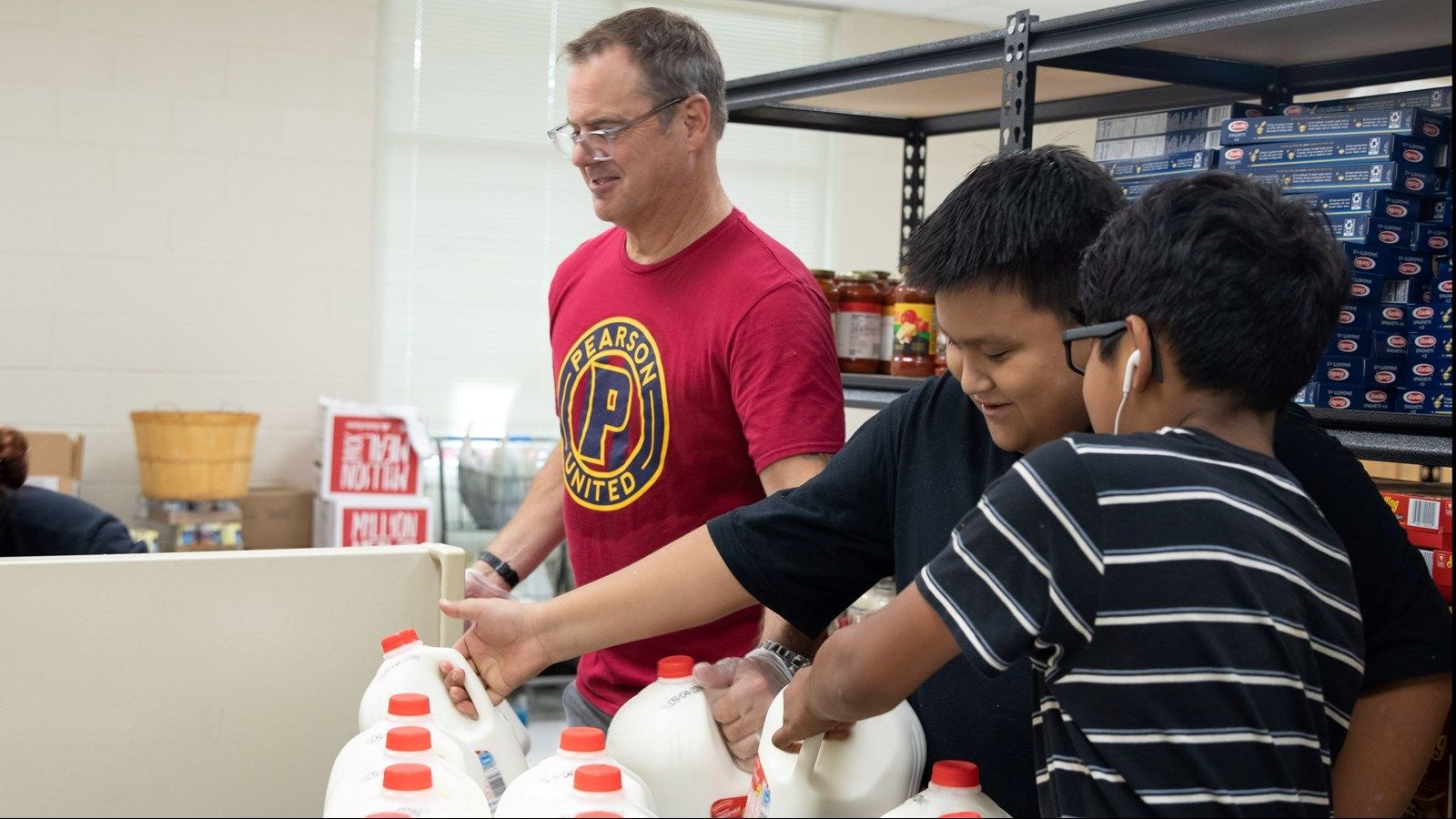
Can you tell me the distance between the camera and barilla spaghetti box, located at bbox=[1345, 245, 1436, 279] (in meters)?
1.61

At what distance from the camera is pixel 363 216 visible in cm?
513

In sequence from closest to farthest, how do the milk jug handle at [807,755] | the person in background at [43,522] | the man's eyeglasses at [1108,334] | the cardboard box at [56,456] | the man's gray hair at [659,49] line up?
the man's eyeglasses at [1108,334] < the milk jug handle at [807,755] < the man's gray hair at [659,49] < the person in background at [43,522] < the cardboard box at [56,456]

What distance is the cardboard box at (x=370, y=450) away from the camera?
15.2 ft

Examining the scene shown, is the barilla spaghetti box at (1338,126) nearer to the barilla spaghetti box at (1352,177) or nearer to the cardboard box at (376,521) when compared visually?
the barilla spaghetti box at (1352,177)

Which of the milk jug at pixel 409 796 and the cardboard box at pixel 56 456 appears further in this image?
the cardboard box at pixel 56 456

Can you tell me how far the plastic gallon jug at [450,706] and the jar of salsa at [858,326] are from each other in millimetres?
1112

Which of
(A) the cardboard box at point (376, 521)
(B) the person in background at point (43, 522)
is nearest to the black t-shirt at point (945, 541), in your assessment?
(B) the person in background at point (43, 522)

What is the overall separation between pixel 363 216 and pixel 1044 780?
4574 millimetres

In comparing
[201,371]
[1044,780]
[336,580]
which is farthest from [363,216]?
[1044,780]

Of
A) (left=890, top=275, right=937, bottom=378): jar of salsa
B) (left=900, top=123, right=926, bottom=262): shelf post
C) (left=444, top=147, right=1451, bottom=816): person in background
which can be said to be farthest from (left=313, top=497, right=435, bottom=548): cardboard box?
(left=444, top=147, right=1451, bottom=816): person in background

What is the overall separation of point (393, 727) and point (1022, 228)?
2.32ft

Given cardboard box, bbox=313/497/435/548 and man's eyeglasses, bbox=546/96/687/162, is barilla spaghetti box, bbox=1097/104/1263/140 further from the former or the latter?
cardboard box, bbox=313/497/435/548

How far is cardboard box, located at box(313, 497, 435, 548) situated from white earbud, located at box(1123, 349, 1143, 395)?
388cm

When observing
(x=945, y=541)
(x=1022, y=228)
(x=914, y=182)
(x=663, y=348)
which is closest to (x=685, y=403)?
(x=663, y=348)
